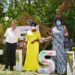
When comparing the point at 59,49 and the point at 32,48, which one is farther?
the point at 32,48

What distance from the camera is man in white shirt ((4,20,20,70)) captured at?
1300cm

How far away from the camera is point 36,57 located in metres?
13.2

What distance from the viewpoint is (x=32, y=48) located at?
43.3ft

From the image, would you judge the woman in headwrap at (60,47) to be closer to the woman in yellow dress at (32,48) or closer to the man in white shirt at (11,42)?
the woman in yellow dress at (32,48)

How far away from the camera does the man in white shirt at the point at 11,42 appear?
1300 cm

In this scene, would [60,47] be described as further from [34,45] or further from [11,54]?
[11,54]

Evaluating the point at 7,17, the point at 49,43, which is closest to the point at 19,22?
the point at 49,43

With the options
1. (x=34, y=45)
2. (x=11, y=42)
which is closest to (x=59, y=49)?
(x=34, y=45)

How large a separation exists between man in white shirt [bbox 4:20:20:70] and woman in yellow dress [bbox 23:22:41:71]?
424 millimetres

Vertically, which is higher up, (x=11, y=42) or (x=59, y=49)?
(x=11, y=42)

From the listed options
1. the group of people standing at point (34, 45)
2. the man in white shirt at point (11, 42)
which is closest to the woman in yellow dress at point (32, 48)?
the group of people standing at point (34, 45)

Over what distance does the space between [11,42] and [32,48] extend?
2.51 ft

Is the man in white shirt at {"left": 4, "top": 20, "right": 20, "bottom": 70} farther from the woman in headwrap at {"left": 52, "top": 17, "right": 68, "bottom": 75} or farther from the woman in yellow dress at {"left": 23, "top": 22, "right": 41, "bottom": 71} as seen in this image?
the woman in headwrap at {"left": 52, "top": 17, "right": 68, "bottom": 75}

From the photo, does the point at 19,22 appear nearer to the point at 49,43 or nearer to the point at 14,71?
the point at 49,43
